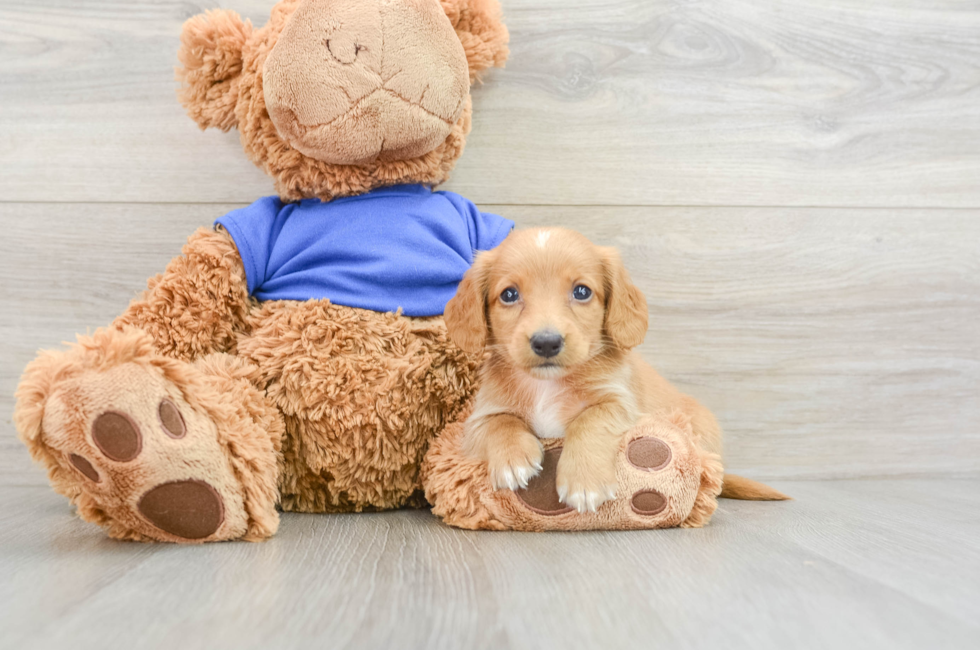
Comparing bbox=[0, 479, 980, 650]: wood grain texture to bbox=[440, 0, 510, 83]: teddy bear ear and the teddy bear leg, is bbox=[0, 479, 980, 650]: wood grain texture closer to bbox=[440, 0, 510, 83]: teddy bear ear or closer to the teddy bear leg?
the teddy bear leg

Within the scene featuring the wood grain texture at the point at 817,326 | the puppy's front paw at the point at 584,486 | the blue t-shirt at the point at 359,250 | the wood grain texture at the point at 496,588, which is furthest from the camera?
the wood grain texture at the point at 817,326

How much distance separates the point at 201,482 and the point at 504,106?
1.08 m

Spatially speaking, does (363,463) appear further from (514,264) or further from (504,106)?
(504,106)

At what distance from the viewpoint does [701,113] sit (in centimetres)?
170

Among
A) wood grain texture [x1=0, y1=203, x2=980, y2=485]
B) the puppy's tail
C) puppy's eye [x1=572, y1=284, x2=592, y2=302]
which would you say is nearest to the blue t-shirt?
puppy's eye [x1=572, y1=284, x2=592, y2=302]

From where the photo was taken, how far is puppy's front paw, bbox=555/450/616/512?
3.54 ft

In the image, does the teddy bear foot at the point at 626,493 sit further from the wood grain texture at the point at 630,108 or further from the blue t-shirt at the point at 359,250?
the wood grain texture at the point at 630,108

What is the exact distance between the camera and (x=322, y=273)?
1.30 metres

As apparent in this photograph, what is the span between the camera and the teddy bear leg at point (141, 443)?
0.97m

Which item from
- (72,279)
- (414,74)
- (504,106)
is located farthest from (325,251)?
(72,279)

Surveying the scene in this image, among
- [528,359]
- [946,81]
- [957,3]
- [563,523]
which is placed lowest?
[563,523]

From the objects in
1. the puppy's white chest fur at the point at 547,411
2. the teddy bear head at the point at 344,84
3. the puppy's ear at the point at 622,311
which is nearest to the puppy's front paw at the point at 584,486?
the puppy's white chest fur at the point at 547,411

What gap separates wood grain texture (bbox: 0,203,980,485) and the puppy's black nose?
638 mm

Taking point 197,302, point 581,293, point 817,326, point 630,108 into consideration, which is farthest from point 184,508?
point 817,326
